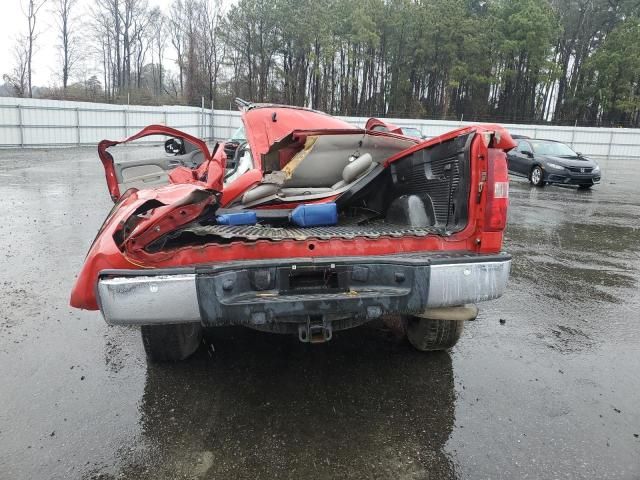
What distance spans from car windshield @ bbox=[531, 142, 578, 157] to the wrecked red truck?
487 inches

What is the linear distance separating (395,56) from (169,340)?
47869 millimetres

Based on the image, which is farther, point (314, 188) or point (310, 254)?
point (314, 188)

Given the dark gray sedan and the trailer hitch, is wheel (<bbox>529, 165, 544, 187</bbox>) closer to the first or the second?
the dark gray sedan

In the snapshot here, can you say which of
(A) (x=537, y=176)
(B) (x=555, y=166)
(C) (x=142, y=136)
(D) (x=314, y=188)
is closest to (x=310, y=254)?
(D) (x=314, y=188)

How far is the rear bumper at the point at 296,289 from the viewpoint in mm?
2205

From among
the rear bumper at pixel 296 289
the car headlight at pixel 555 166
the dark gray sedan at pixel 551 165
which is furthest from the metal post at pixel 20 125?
the rear bumper at pixel 296 289

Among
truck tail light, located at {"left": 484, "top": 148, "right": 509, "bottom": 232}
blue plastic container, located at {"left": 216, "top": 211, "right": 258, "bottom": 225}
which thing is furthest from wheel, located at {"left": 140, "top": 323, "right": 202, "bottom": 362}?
truck tail light, located at {"left": 484, "top": 148, "right": 509, "bottom": 232}

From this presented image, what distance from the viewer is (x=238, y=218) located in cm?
318

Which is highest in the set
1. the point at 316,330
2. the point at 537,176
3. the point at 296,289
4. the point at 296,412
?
the point at 296,289

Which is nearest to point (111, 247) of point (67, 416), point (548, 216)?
point (67, 416)

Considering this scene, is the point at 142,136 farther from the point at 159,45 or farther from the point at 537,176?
the point at 159,45

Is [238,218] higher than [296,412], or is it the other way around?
[238,218]

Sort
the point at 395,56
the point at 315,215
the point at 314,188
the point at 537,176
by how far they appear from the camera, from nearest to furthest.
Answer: the point at 315,215, the point at 314,188, the point at 537,176, the point at 395,56

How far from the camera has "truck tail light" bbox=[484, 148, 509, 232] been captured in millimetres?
2545
